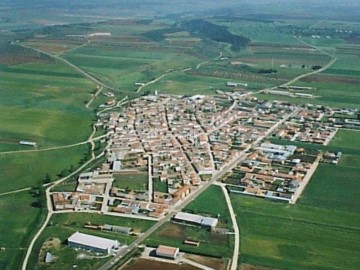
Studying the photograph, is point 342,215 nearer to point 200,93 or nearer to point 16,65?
point 200,93

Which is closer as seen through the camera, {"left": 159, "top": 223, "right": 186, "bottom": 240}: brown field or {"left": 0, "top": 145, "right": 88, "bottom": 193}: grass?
{"left": 159, "top": 223, "right": 186, "bottom": 240}: brown field

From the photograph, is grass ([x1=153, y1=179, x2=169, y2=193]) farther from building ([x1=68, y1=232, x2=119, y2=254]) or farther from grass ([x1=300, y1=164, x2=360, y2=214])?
grass ([x1=300, y1=164, x2=360, y2=214])

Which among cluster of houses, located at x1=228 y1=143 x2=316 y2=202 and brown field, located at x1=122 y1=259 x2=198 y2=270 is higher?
cluster of houses, located at x1=228 y1=143 x2=316 y2=202

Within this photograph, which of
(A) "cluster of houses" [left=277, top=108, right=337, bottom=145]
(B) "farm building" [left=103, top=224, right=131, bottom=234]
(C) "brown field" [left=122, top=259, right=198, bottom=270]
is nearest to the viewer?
(C) "brown field" [left=122, top=259, right=198, bottom=270]

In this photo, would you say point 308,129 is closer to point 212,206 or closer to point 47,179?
point 212,206

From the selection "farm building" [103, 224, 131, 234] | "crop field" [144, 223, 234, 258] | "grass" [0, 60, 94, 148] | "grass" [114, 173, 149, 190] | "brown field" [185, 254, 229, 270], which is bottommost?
"brown field" [185, 254, 229, 270]

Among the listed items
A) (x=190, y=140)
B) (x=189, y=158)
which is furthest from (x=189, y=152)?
(x=190, y=140)

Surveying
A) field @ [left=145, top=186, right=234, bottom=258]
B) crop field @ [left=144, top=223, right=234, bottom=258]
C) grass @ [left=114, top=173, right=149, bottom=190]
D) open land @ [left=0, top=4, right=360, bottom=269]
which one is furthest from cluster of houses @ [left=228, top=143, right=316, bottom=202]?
crop field @ [left=144, top=223, right=234, bottom=258]
